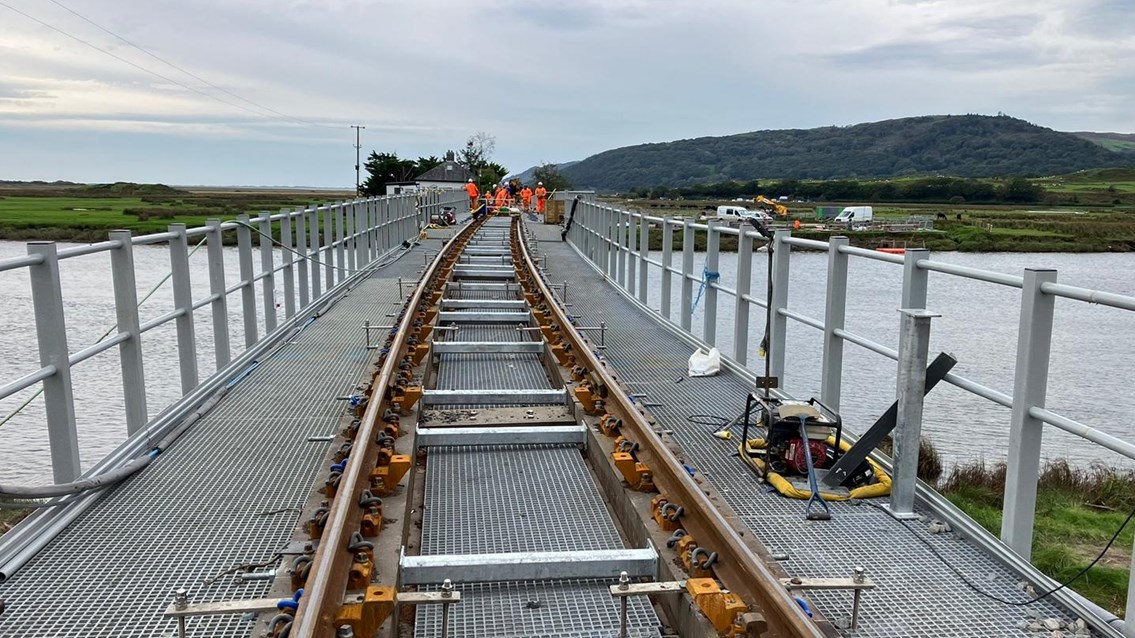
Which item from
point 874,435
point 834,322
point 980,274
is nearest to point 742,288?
point 834,322

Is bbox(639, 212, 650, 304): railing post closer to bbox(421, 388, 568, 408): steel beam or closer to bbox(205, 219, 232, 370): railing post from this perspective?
bbox(421, 388, 568, 408): steel beam

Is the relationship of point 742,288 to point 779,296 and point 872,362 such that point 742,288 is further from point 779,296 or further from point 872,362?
point 872,362

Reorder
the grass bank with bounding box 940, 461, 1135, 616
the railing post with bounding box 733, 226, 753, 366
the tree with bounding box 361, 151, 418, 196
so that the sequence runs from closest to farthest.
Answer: the grass bank with bounding box 940, 461, 1135, 616
the railing post with bounding box 733, 226, 753, 366
the tree with bounding box 361, 151, 418, 196

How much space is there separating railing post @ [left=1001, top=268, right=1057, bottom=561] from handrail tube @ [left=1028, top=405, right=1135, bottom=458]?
0.07 metres

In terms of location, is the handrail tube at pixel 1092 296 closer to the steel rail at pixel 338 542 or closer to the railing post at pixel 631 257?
the steel rail at pixel 338 542

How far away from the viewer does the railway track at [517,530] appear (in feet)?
9.48

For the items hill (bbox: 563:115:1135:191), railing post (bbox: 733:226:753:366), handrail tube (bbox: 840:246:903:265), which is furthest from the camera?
hill (bbox: 563:115:1135:191)

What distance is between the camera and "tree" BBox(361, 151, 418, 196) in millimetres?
99500

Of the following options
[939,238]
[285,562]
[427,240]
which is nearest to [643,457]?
[285,562]

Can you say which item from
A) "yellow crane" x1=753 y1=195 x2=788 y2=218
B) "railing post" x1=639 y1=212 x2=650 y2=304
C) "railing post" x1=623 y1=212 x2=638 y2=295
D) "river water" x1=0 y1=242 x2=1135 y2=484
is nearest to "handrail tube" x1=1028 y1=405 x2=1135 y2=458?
"yellow crane" x1=753 y1=195 x2=788 y2=218

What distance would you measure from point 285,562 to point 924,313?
3.12 metres

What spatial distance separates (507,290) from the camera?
12414mm

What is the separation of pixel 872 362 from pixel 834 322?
1203 cm

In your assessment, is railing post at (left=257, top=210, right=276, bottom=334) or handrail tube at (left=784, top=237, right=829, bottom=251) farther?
railing post at (left=257, top=210, right=276, bottom=334)
